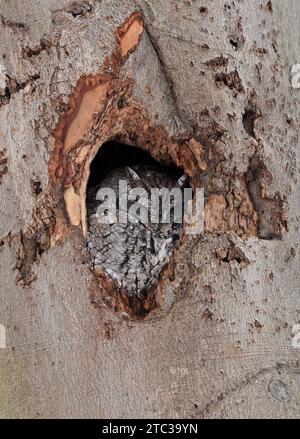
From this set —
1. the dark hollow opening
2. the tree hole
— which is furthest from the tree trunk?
the dark hollow opening

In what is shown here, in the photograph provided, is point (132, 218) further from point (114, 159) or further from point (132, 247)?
point (114, 159)

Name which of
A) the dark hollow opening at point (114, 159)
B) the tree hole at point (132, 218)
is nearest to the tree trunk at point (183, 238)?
the tree hole at point (132, 218)

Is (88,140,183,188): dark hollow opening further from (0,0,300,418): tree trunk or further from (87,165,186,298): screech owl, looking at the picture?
(0,0,300,418): tree trunk

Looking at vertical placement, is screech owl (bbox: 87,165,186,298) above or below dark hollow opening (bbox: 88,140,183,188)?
below

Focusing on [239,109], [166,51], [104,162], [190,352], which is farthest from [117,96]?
[190,352]

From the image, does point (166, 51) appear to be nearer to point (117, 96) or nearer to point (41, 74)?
point (117, 96)

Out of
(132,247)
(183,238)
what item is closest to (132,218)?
(132,247)
